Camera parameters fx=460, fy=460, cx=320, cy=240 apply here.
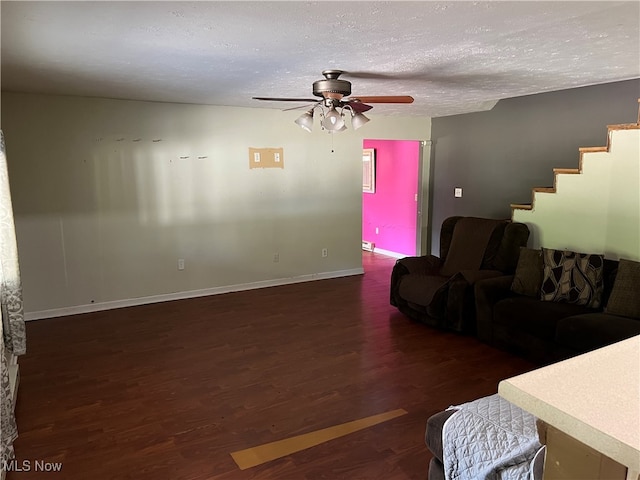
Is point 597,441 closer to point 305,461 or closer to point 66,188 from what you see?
point 305,461

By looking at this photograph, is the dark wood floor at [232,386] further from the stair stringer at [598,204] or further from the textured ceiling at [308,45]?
the textured ceiling at [308,45]

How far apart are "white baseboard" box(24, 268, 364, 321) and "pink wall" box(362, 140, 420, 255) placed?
133 centimetres

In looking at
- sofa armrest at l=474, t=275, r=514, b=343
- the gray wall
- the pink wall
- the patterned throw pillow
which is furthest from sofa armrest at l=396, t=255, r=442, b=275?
the pink wall

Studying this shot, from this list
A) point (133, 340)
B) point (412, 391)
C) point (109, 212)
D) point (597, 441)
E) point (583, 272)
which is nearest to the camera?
point (597, 441)

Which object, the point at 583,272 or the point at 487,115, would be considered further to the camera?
the point at 487,115

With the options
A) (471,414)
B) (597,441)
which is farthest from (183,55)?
(597,441)

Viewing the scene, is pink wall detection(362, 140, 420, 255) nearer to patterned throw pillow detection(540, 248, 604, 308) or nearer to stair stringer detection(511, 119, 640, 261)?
stair stringer detection(511, 119, 640, 261)

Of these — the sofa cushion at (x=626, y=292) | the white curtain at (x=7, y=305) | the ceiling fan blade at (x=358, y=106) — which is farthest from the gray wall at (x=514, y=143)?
the white curtain at (x=7, y=305)

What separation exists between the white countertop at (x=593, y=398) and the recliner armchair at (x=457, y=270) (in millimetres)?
3109

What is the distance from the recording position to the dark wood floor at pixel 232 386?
239 centimetres

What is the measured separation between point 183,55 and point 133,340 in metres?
2.46

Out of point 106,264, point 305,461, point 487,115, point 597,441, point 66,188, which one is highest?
point 487,115

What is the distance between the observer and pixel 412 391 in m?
3.10

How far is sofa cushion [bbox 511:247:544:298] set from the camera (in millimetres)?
3785
